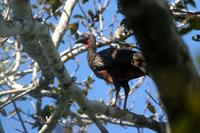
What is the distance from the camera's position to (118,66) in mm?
5254

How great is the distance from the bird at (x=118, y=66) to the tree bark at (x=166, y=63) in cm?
428

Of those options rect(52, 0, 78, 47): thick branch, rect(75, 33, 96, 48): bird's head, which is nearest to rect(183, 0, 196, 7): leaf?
rect(52, 0, 78, 47): thick branch

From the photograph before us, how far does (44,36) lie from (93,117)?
0.72 meters

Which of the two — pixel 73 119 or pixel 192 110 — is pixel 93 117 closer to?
pixel 73 119

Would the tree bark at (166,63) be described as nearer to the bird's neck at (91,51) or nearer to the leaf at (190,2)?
the leaf at (190,2)

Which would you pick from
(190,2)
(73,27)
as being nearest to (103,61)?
(73,27)

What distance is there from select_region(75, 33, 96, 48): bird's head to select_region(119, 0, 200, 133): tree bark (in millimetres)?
4986

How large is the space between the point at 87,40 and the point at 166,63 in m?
5.57

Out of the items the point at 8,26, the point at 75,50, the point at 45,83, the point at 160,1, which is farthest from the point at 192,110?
the point at 75,50

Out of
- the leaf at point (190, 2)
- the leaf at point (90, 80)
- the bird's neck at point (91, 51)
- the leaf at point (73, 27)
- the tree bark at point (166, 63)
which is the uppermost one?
the tree bark at point (166, 63)

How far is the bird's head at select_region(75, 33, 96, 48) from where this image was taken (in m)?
5.90

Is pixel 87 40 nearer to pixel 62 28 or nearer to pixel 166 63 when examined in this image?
pixel 62 28

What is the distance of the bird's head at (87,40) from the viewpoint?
5899 millimetres

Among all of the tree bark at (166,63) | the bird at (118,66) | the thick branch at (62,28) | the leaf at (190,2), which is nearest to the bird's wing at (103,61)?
the bird at (118,66)
